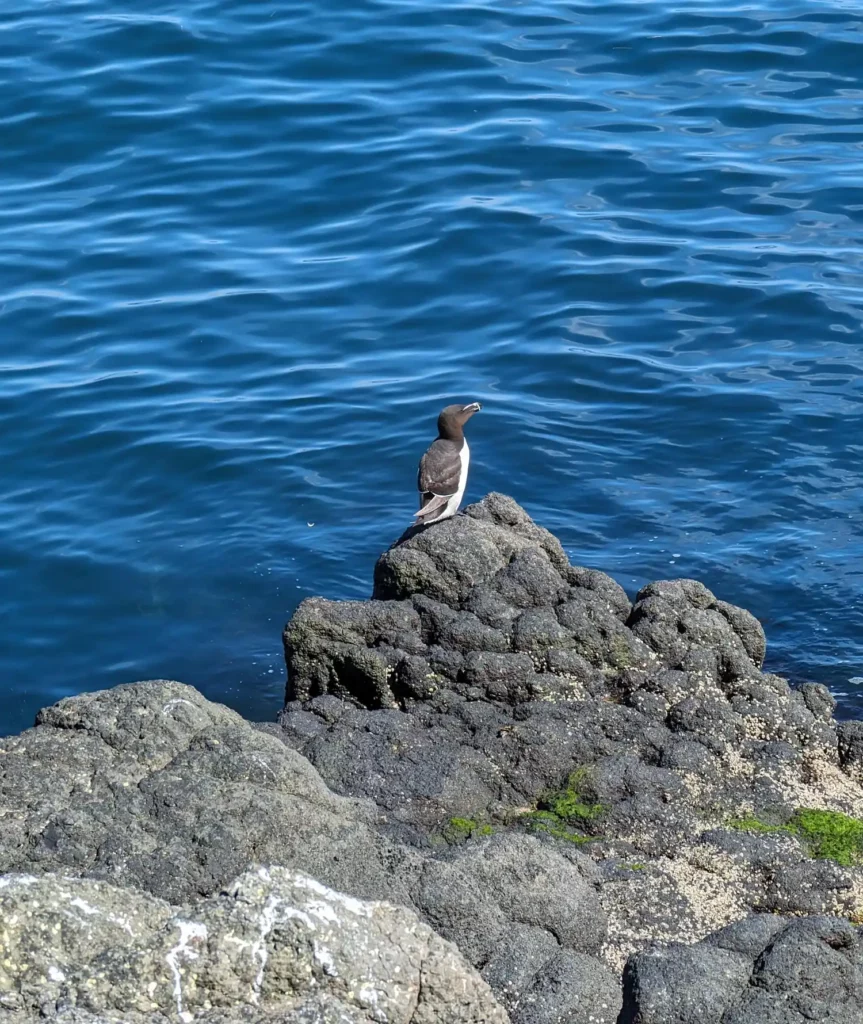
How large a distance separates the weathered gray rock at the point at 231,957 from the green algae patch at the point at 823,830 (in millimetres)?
2423

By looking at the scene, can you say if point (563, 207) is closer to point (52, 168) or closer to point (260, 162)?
point (260, 162)

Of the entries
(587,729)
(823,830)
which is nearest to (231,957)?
(587,729)

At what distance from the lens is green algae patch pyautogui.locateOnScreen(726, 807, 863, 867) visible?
6148 millimetres

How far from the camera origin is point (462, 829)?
6297 millimetres

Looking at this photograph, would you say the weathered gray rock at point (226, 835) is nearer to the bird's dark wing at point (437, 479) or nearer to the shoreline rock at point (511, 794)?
the shoreline rock at point (511, 794)

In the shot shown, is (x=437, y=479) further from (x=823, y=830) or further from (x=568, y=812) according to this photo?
(x=823, y=830)

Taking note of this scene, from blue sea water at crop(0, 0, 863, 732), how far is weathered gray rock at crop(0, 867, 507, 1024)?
16.2 ft

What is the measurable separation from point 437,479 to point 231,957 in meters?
5.60

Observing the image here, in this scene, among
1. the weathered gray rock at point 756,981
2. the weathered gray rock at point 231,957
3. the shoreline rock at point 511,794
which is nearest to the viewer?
the weathered gray rock at point 231,957

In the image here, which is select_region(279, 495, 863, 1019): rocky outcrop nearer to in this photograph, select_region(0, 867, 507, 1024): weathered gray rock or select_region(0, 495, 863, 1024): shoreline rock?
select_region(0, 495, 863, 1024): shoreline rock

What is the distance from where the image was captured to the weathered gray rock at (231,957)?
3.79 metres

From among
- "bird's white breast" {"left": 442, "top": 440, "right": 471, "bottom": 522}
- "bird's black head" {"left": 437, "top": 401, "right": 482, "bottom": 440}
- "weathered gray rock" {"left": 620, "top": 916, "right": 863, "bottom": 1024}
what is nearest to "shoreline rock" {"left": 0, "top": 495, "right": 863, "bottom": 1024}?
"weathered gray rock" {"left": 620, "top": 916, "right": 863, "bottom": 1024}

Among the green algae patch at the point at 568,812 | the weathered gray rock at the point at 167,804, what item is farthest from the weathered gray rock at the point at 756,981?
the green algae patch at the point at 568,812

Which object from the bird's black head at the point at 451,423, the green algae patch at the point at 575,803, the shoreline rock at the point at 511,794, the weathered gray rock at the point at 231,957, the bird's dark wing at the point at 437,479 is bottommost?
the green algae patch at the point at 575,803
